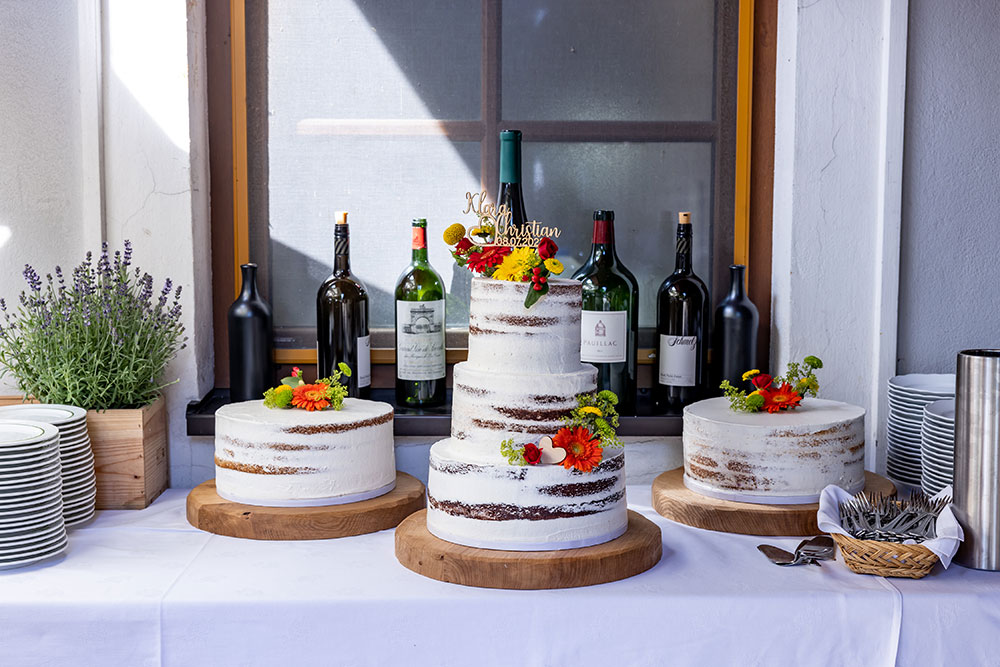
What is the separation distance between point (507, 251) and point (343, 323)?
1.76ft

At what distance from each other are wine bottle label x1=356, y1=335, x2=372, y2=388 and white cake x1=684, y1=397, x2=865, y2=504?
0.62 meters

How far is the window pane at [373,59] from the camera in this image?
1864mm

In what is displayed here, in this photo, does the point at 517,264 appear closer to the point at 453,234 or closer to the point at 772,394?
the point at 453,234

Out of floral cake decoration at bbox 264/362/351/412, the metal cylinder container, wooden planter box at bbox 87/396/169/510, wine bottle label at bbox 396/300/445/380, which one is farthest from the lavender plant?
the metal cylinder container

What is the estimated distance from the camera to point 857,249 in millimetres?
1772

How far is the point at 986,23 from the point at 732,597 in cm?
123

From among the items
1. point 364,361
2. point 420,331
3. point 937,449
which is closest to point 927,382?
point 937,449

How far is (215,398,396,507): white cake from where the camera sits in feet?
4.70

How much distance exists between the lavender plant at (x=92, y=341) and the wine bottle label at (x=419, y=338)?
1.30ft

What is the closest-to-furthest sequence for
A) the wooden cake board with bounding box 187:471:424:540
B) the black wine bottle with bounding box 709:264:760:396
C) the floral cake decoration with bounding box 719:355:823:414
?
the wooden cake board with bounding box 187:471:424:540
the floral cake decoration with bounding box 719:355:823:414
the black wine bottle with bounding box 709:264:760:396

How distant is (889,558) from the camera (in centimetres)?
125

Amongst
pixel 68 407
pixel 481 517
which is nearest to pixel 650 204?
pixel 481 517

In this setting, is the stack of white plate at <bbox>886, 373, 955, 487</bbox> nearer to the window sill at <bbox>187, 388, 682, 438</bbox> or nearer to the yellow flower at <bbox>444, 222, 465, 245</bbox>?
the window sill at <bbox>187, 388, 682, 438</bbox>

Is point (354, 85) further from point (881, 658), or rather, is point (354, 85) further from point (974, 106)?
point (881, 658)
